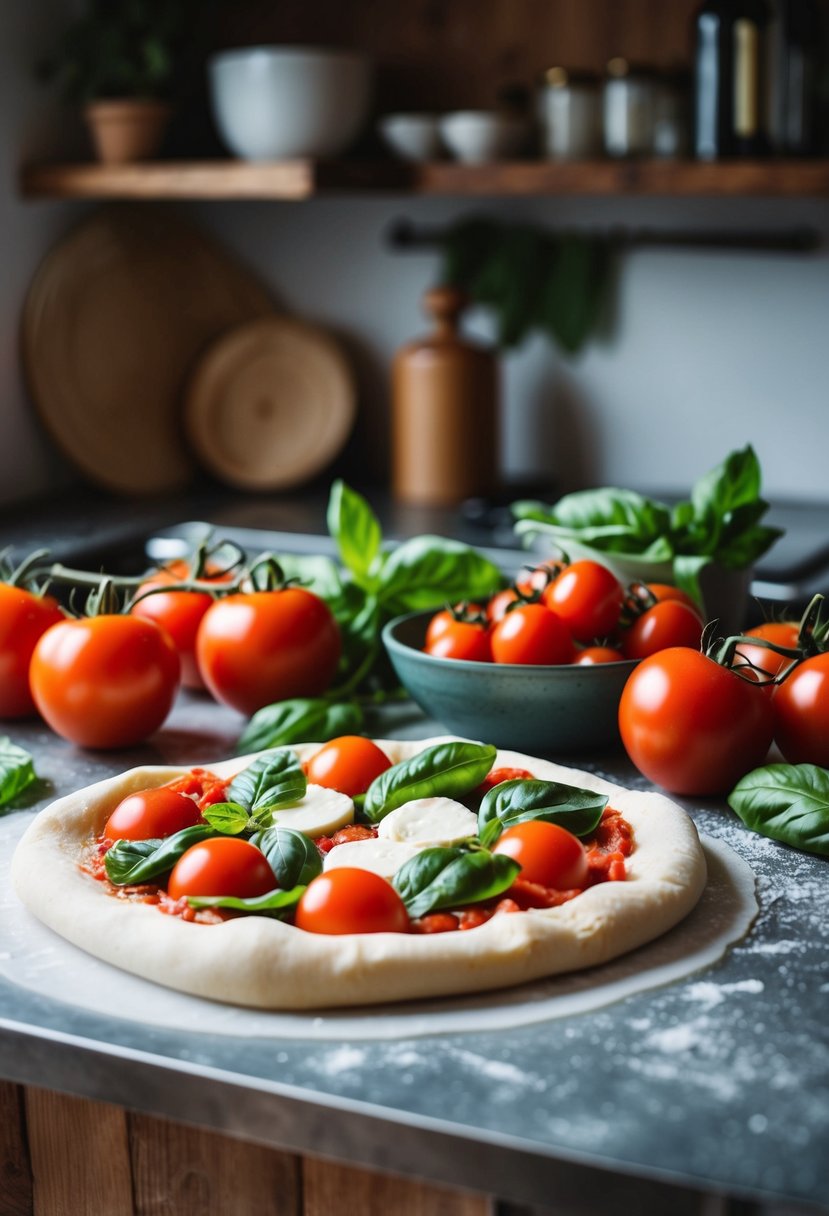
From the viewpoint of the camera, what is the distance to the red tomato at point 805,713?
3.49ft

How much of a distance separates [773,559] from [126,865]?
50.8 inches

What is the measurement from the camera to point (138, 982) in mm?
847

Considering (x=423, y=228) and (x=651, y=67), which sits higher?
(x=651, y=67)

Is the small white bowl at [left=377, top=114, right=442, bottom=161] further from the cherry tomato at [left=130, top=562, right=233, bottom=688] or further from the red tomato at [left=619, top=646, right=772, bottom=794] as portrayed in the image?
the red tomato at [left=619, top=646, right=772, bottom=794]

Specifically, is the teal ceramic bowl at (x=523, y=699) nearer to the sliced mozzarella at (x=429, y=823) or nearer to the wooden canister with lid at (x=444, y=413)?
the sliced mozzarella at (x=429, y=823)

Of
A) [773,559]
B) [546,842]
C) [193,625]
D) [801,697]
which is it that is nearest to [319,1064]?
[546,842]

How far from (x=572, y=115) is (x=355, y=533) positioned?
45.6 inches

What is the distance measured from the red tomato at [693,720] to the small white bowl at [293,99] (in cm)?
157

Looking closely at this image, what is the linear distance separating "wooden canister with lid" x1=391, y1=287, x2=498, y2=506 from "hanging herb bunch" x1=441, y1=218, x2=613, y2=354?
0.10 meters

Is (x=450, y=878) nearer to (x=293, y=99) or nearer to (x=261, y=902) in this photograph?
(x=261, y=902)

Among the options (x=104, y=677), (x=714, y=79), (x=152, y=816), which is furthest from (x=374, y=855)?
(x=714, y=79)

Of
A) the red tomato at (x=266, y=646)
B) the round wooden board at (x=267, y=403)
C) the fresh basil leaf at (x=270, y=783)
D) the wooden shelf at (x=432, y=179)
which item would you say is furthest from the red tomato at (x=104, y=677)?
the round wooden board at (x=267, y=403)

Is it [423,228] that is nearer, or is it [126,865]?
[126,865]

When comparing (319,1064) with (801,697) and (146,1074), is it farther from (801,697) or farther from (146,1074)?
(801,697)
